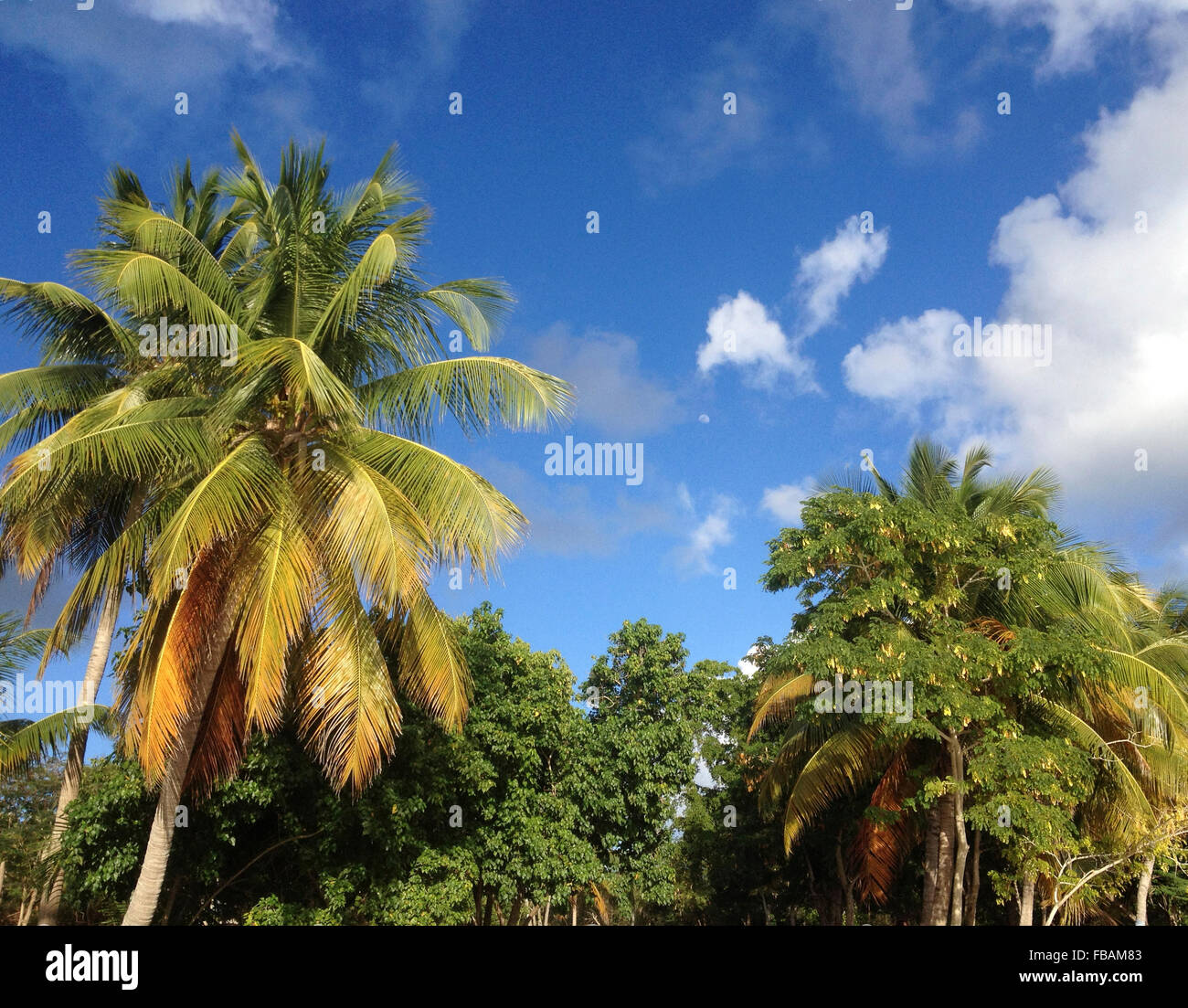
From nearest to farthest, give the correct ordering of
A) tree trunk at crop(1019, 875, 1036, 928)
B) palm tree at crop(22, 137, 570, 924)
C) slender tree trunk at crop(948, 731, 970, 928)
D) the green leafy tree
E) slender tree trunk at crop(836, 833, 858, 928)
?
palm tree at crop(22, 137, 570, 924) < slender tree trunk at crop(948, 731, 970, 928) < tree trunk at crop(1019, 875, 1036, 928) < the green leafy tree < slender tree trunk at crop(836, 833, 858, 928)

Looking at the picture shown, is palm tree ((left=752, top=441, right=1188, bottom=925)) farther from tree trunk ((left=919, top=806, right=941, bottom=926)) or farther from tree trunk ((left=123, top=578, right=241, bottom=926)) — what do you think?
tree trunk ((left=123, top=578, right=241, bottom=926))

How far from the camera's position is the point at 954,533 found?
1354 cm

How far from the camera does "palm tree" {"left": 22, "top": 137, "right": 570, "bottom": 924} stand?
847cm

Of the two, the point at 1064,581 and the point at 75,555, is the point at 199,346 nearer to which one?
the point at 75,555

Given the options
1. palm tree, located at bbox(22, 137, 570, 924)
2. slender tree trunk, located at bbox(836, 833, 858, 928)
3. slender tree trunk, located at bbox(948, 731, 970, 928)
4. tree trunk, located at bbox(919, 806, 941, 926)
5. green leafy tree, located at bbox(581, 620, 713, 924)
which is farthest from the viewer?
slender tree trunk, located at bbox(836, 833, 858, 928)

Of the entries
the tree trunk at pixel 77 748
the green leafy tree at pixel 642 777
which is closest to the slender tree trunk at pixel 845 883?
the green leafy tree at pixel 642 777

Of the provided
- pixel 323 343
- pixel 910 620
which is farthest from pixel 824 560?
pixel 323 343
